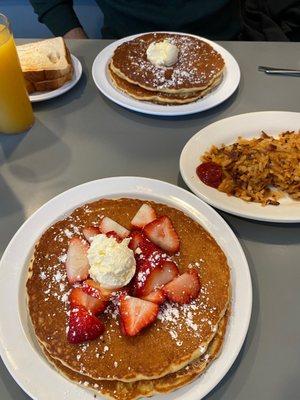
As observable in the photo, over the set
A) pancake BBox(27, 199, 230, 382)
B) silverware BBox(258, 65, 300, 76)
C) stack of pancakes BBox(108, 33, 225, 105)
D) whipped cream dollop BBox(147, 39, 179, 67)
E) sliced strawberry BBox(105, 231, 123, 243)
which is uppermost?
whipped cream dollop BBox(147, 39, 179, 67)

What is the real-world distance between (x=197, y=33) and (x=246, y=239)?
4.48 feet

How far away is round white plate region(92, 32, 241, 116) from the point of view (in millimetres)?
1570

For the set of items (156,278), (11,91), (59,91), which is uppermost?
(11,91)

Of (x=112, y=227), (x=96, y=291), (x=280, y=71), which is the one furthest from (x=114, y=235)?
(x=280, y=71)

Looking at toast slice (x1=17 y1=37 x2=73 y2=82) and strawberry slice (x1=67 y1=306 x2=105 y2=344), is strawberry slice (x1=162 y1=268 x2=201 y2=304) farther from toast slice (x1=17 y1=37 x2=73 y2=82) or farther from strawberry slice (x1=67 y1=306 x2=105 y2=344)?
toast slice (x1=17 y1=37 x2=73 y2=82)

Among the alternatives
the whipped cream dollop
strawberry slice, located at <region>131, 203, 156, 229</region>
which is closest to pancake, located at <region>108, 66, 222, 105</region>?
the whipped cream dollop

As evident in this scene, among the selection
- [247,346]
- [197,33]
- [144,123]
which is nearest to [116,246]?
[247,346]

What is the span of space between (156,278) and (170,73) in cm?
96

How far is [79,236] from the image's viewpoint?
1.12 m

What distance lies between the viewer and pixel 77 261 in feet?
3.42

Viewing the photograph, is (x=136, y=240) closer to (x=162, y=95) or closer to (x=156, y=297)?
(x=156, y=297)

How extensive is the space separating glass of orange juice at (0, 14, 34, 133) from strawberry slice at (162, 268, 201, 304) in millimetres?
917

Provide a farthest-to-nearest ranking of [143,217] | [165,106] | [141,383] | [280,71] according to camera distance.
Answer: [280,71] < [165,106] < [143,217] < [141,383]

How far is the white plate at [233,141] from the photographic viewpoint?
1.20 m
